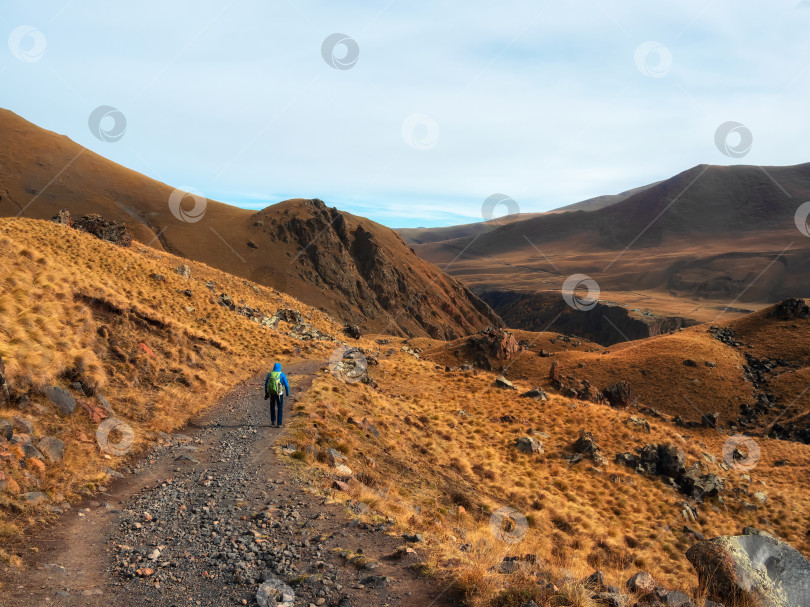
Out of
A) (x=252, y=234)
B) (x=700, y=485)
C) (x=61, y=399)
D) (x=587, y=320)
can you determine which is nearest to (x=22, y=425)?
(x=61, y=399)

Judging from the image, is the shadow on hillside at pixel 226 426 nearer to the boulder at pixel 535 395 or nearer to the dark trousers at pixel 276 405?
the dark trousers at pixel 276 405

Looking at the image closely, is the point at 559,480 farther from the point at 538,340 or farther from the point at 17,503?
the point at 538,340

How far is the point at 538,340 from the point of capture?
6912 centimetres

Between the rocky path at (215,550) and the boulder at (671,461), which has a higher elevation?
the rocky path at (215,550)

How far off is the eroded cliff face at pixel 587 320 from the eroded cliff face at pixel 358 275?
1285 inches

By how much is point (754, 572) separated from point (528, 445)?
1780cm

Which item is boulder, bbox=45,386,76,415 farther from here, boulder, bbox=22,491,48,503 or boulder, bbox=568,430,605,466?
boulder, bbox=568,430,605,466

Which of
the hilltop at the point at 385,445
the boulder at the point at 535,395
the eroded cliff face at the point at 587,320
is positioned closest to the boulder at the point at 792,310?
the hilltop at the point at 385,445

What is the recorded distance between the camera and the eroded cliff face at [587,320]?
134 m

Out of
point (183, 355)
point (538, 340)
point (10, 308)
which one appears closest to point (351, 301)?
point (538, 340)

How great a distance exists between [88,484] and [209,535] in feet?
12.6

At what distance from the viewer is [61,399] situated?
12164mm

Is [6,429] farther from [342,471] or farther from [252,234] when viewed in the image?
[252,234]

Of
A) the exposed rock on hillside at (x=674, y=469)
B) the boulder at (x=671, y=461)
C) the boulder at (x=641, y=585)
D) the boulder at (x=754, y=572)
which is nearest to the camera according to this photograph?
the boulder at (x=641, y=585)
